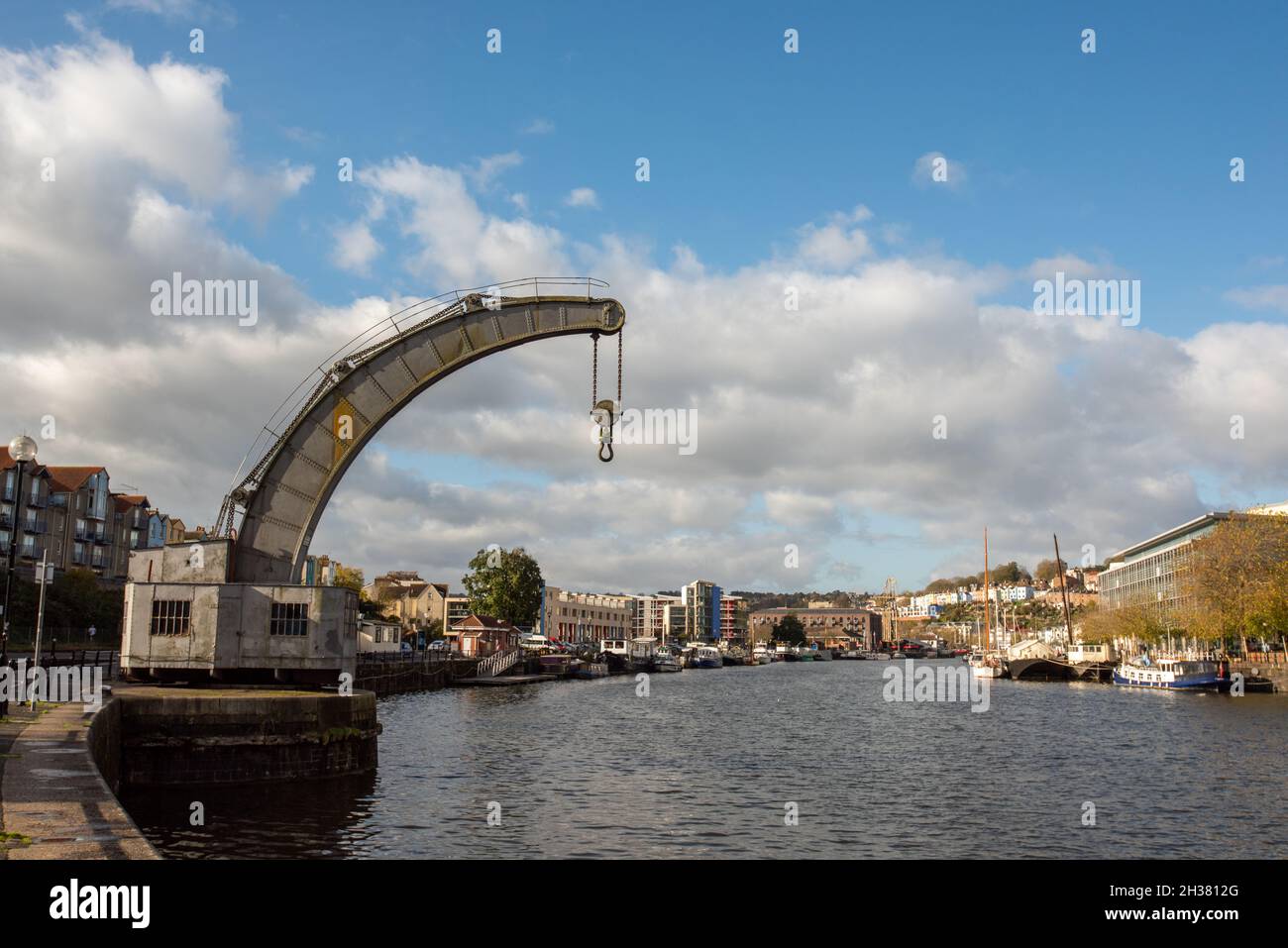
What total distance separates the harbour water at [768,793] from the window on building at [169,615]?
6.63 metres

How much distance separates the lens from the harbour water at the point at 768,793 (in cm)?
2139

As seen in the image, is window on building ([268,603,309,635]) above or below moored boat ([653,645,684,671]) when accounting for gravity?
above

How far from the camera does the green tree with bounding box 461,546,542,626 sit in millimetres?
Answer: 117812

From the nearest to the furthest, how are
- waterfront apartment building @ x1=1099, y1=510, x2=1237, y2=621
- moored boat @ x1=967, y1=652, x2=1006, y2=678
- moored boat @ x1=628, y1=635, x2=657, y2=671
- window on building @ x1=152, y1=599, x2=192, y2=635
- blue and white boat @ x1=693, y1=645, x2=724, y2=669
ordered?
window on building @ x1=152, y1=599, x2=192, y2=635 → waterfront apartment building @ x1=1099, y1=510, x2=1237, y2=621 → moored boat @ x1=967, y1=652, x2=1006, y2=678 → moored boat @ x1=628, y1=635, x2=657, y2=671 → blue and white boat @ x1=693, y1=645, x2=724, y2=669

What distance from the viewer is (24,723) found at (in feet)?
72.2

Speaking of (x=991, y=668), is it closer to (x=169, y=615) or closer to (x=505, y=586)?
(x=505, y=586)

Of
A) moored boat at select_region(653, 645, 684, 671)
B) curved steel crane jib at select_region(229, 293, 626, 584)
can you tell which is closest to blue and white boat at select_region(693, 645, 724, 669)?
moored boat at select_region(653, 645, 684, 671)

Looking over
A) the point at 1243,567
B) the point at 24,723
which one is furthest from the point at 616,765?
the point at 1243,567

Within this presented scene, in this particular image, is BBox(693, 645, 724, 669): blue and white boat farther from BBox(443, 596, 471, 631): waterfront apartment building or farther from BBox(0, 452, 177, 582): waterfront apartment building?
BBox(0, 452, 177, 582): waterfront apartment building

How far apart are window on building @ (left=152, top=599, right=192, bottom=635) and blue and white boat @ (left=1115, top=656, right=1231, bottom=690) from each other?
7825 cm

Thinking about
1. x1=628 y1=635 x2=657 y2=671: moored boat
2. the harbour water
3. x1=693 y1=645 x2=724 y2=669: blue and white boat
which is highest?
the harbour water

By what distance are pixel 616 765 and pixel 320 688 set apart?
414 inches
